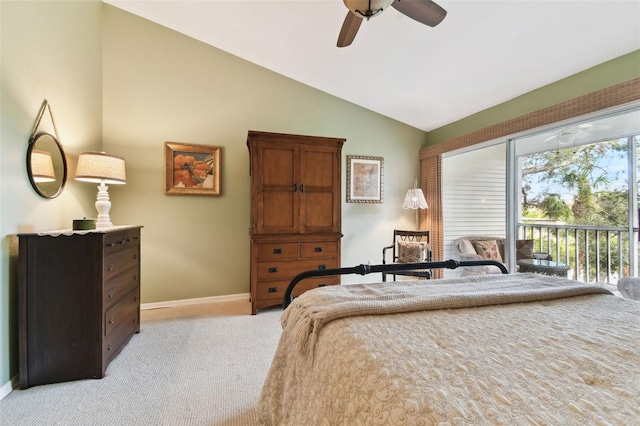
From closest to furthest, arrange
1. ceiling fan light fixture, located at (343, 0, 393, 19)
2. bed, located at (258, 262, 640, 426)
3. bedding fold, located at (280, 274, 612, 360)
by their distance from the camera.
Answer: bed, located at (258, 262, 640, 426)
bedding fold, located at (280, 274, 612, 360)
ceiling fan light fixture, located at (343, 0, 393, 19)

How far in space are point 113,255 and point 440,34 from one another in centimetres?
328

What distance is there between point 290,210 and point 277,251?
0.49 metres

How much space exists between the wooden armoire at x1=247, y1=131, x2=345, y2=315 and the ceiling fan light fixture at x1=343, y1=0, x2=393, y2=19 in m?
1.69

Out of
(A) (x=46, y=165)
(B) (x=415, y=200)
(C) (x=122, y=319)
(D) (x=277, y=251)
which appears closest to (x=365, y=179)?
(B) (x=415, y=200)

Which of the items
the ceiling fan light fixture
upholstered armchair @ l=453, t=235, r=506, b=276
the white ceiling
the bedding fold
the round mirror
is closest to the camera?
the bedding fold

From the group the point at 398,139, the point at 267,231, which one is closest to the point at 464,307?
the point at 267,231

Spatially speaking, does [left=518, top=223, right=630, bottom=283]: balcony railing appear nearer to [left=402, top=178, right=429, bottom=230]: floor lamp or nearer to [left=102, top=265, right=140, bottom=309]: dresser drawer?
[left=402, top=178, right=429, bottom=230]: floor lamp

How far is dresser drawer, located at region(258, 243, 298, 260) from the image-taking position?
9.90 feet

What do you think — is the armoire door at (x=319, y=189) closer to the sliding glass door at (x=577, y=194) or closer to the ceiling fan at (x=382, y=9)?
the ceiling fan at (x=382, y=9)

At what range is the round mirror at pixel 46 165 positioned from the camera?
76.8 inches

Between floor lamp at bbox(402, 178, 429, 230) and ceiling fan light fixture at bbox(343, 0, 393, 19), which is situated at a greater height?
ceiling fan light fixture at bbox(343, 0, 393, 19)

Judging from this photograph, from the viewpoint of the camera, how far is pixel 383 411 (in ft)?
2.00

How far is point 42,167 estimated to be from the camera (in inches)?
80.8

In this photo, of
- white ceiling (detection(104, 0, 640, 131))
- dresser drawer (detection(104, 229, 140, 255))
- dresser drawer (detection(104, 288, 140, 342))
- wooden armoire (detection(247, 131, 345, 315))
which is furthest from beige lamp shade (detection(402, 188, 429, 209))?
dresser drawer (detection(104, 288, 140, 342))
